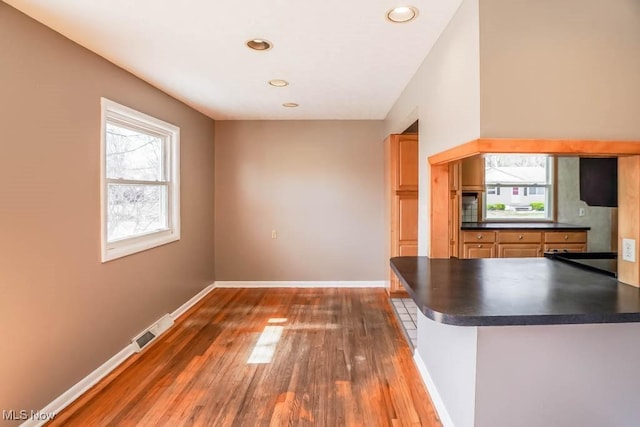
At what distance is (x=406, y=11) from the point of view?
73.7 inches

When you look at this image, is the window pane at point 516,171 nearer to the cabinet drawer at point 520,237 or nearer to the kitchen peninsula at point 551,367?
the cabinet drawer at point 520,237

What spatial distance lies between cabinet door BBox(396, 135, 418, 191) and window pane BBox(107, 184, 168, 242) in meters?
2.75

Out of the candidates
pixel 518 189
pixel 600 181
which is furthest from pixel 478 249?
pixel 600 181

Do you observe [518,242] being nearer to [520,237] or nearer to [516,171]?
[520,237]

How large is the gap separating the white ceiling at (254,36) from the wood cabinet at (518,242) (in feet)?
6.97

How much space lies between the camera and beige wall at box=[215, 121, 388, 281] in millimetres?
4828

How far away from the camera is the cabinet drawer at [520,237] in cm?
416

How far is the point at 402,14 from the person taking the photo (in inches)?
75.0

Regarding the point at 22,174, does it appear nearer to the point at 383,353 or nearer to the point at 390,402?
the point at 390,402

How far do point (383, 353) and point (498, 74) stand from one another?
2.28m

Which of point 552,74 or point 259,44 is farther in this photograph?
point 259,44

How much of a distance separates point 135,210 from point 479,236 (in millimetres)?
3859

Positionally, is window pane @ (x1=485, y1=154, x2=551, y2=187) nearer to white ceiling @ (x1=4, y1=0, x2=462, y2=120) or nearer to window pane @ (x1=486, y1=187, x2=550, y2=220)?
window pane @ (x1=486, y1=187, x2=550, y2=220)

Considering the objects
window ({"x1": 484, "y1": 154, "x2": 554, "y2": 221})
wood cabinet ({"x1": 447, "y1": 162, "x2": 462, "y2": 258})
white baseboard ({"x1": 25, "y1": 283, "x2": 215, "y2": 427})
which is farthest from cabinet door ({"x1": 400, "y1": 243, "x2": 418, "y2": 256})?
white baseboard ({"x1": 25, "y1": 283, "x2": 215, "y2": 427})
